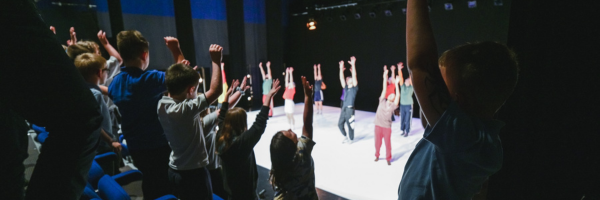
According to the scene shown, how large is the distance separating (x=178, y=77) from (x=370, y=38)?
25.4 feet

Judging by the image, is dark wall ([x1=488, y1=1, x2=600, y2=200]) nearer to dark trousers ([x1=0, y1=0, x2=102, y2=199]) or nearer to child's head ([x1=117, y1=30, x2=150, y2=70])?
dark trousers ([x1=0, y1=0, x2=102, y2=199])

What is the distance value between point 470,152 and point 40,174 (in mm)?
994

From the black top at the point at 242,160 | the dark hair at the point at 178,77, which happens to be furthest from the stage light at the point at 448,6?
the dark hair at the point at 178,77

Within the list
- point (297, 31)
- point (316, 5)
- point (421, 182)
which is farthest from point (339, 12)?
point (421, 182)

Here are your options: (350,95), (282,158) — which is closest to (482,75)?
(282,158)

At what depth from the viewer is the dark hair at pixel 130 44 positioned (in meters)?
1.63

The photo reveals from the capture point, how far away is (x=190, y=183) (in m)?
1.67

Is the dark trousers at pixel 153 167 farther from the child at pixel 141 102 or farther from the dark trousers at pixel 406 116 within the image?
the dark trousers at pixel 406 116

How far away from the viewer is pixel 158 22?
7027 mm

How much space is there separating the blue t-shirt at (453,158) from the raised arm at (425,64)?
28 millimetres

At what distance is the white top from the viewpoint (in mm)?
1506

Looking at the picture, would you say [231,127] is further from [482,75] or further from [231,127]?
→ [482,75]

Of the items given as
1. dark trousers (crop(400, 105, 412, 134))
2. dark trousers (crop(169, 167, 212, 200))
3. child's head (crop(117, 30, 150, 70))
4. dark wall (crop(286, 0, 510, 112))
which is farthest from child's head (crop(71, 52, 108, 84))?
dark wall (crop(286, 0, 510, 112))

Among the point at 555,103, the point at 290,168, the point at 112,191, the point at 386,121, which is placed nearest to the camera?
the point at 555,103
